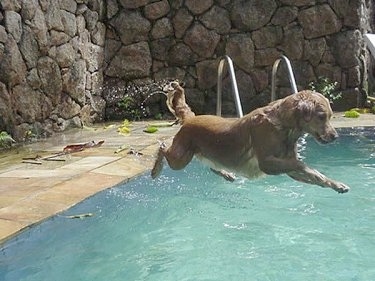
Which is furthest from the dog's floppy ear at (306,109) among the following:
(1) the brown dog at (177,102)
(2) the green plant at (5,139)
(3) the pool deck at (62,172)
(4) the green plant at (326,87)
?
(4) the green plant at (326,87)

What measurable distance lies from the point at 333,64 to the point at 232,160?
27.6ft

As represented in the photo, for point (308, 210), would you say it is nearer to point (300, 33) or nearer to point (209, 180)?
point (209, 180)

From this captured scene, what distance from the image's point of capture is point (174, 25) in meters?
11.7

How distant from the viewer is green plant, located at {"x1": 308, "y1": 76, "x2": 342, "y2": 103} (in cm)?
1141

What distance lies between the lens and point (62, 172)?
5.66 meters

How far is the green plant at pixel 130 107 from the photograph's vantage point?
11.5 metres

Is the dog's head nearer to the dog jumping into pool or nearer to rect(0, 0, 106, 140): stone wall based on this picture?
the dog jumping into pool

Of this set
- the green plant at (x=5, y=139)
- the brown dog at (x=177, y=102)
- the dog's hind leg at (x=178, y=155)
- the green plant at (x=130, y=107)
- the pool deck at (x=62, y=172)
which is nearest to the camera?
the pool deck at (x=62, y=172)

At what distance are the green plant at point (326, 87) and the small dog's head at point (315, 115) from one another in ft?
27.0

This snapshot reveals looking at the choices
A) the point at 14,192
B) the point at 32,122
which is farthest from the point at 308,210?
the point at 32,122

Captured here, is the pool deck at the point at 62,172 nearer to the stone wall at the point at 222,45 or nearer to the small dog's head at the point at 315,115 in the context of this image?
the small dog's head at the point at 315,115

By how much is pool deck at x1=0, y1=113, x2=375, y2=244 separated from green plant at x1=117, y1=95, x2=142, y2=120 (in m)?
2.41

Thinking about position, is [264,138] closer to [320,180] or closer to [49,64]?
[320,180]

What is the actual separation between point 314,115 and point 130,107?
8.50 m
